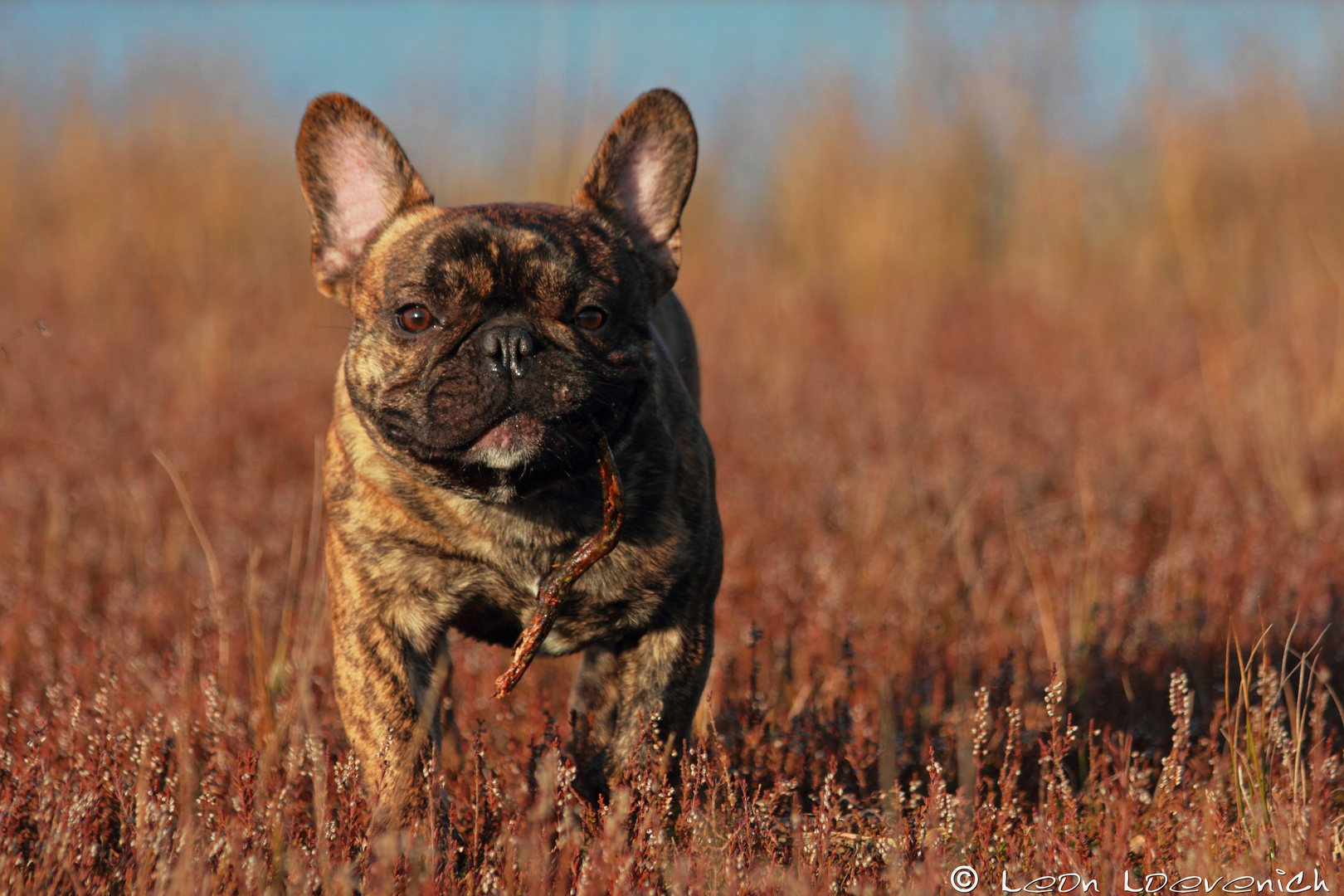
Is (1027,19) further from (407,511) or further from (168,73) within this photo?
(407,511)

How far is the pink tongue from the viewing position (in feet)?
8.93

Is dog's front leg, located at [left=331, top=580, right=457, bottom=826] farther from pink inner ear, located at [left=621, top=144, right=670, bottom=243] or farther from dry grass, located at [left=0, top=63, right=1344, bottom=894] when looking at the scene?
pink inner ear, located at [left=621, top=144, right=670, bottom=243]

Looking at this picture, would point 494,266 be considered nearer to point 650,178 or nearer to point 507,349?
point 507,349

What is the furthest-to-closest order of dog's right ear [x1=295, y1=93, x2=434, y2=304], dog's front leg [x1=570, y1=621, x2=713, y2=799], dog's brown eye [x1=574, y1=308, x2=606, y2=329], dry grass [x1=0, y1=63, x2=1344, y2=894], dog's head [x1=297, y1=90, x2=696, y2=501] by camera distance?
1. dog's right ear [x1=295, y1=93, x2=434, y2=304]
2. dog's brown eye [x1=574, y1=308, x2=606, y2=329]
3. dog's front leg [x1=570, y1=621, x2=713, y2=799]
4. dog's head [x1=297, y1=90, x2=696, y2=501]
5. dry grass [x1=0, y1=63, x2=1344, y2=894]

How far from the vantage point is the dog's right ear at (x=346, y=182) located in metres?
3.40

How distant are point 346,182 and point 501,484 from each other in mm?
1293

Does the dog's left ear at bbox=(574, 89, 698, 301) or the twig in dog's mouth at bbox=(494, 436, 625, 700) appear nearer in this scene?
the twig in dog's mouth at bbox=(494, 436, 625, 700)

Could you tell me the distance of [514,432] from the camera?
273 cm

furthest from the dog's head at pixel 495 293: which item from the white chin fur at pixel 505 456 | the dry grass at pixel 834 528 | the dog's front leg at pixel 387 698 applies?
the dry grass at pixel 834 528

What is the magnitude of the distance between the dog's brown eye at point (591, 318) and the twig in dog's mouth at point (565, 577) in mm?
443

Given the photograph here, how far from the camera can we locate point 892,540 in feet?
16.3

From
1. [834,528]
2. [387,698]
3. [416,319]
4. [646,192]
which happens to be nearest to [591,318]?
[416,319]

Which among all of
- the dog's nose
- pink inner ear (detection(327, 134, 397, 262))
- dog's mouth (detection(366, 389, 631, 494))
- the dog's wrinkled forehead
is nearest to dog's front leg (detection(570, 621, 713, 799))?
dog's mouth (detection(366, 389, 631, 494))

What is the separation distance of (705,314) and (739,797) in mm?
7126
